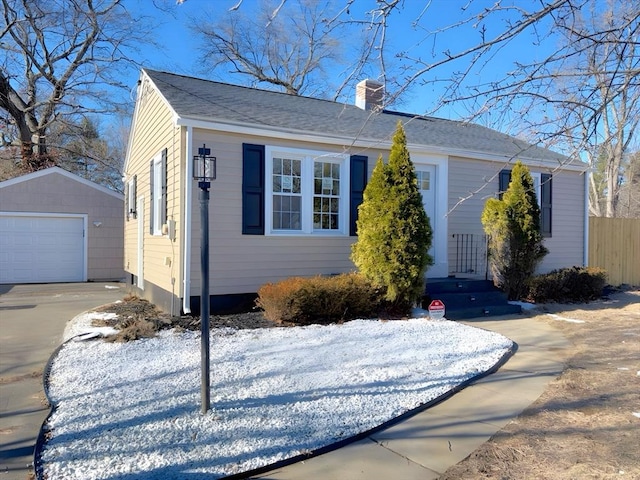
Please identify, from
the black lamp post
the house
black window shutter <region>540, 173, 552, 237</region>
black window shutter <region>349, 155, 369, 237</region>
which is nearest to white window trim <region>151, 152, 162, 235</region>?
the house

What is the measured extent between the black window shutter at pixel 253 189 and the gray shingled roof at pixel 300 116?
491mm

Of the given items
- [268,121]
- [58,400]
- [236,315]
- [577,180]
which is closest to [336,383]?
[58,400]

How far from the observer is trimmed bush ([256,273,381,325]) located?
6.96 metres

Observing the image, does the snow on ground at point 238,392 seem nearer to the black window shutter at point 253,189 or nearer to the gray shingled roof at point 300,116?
the black window shutter at point 253,189

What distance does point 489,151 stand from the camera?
10.8 meters

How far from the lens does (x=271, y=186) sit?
27.1ft

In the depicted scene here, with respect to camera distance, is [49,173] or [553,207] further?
[49,173]

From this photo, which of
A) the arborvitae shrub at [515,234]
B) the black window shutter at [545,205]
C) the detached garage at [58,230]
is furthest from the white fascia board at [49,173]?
the black window shutter at [545,205]

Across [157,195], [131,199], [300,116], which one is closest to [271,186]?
[300,116]

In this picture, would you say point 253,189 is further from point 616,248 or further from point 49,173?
point 616,248

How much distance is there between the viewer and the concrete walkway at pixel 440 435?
3102 mm

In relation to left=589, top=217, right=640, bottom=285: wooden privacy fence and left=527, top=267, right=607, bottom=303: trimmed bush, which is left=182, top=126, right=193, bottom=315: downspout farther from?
left=589, top=217, right=640, bottom=285: wooden privacy fence

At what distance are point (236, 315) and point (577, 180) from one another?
376 inches

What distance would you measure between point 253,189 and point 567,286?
7038 millimetres
